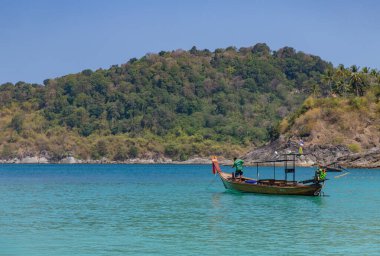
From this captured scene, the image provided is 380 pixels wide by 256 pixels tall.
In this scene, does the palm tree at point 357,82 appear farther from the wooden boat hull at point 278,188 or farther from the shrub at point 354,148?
the wooden boat hull at point 278,188

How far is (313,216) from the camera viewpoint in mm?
39781

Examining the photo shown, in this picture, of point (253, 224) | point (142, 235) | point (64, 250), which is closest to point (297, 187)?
A: point (253, 224)

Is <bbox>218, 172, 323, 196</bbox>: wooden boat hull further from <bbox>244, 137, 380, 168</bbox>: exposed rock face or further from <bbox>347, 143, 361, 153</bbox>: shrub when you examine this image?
<bbox>347, 143, 361, 153</bbox>: shrub

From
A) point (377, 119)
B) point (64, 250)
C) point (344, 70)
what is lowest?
point (64, 250)

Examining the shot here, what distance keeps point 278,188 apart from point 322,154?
89.6 m

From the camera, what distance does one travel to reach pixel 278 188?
176 ft

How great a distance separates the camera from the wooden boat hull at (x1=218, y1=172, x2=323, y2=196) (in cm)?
5247

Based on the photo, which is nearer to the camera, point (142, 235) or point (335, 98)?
point (142, 235)

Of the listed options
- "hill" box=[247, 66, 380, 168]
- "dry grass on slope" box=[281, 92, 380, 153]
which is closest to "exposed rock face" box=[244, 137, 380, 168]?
"hill" box=[247, 66, 380, 168]

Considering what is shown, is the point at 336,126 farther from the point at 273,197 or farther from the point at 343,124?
the point at 273,197

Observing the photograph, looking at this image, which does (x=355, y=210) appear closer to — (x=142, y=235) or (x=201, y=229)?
(x=201, y=229)

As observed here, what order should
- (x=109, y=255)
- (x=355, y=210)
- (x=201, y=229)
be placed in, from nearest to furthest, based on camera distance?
1. (x=109, y=255)
2. (x=201, y=229)
3. (x=355, y=210)

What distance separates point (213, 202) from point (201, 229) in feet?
53.0

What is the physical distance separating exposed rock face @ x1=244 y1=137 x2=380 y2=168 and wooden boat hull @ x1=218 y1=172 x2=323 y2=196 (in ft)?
228
